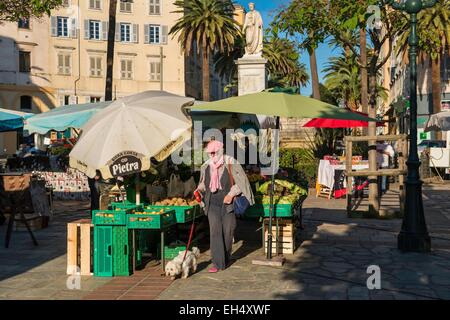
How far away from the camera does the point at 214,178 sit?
24.6ft

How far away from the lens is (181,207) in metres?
7.79

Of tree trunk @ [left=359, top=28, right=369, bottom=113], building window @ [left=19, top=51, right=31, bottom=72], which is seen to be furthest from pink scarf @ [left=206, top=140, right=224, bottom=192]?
building window @ [left=19, top=51, right=31, bottom=72]

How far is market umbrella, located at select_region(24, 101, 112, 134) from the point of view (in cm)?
1094

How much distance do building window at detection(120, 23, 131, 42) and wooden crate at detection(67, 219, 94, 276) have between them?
4637 cm

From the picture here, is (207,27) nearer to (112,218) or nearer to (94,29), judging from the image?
(94,29)

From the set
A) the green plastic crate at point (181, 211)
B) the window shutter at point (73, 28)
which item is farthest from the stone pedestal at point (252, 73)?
the window shutter at point (73, 28)

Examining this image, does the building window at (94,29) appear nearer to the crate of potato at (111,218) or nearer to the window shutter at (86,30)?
the window shutter at (86,30)

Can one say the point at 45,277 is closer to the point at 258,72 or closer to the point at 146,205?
the point at 146,205

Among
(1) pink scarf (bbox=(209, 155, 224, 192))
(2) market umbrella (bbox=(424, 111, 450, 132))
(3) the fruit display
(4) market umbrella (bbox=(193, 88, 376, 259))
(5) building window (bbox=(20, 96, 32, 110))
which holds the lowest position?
(3) the fruit display

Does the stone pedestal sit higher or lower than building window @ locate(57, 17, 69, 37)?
lower

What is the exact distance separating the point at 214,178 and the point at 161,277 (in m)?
1.48

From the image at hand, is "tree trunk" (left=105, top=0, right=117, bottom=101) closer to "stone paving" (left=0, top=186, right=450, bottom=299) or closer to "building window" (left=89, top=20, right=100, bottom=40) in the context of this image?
"stone paving" (left=0, top=186, right=450, bottom=299)

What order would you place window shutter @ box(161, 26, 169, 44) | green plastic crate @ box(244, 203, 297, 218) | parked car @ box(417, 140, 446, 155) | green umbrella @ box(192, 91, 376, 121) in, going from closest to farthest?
1. green umbrella @ box(192, 91, 376, 121)
2. green plastic crate @ box(244, 203, 297, 218)
3. parked car @ box(417, 140, 446, 155)
4. window shutter @ box(161, 26, 169, 44)

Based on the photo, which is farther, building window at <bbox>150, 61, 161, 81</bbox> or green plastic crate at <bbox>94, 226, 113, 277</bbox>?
building window at <bbox>150, 61, 161, 81</bbox>
